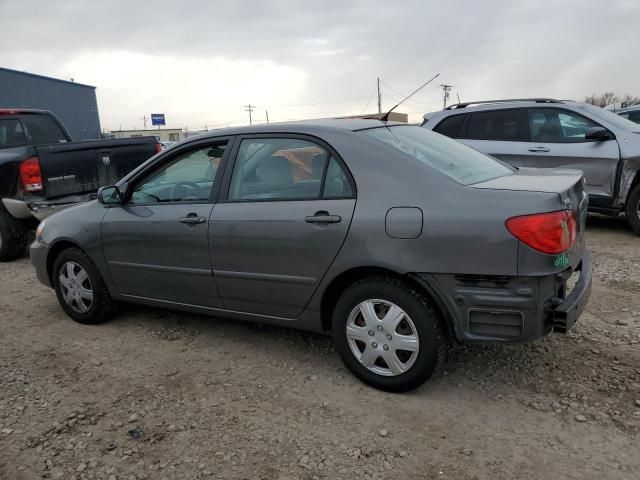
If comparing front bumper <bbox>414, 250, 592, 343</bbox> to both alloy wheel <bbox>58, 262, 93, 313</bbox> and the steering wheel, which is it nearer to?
the steering wheel

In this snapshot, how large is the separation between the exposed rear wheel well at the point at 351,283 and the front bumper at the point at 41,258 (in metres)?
2.65

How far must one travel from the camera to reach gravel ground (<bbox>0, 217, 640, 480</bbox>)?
2539 millimetres

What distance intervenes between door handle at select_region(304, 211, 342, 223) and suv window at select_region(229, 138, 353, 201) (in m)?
0.13

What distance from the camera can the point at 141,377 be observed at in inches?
138

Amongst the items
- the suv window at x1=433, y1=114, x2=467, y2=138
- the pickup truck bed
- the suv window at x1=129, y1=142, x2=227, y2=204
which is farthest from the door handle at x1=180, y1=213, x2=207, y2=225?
the suv window at x1=433, y1=114, x2=467, y2=138

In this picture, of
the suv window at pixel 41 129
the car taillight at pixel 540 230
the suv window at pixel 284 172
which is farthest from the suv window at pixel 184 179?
the suv window at pixel 41 129

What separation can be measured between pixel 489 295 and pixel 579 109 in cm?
512

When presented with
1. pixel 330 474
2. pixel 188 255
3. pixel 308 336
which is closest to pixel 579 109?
pixel 308 336

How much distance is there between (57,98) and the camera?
104 feet

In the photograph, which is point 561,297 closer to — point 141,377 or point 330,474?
point 330,474

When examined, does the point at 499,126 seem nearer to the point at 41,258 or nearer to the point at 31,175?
the point at 41,258

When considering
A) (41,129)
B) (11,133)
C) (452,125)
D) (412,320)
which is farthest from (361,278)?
(41,129)

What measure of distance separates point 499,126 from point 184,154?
4928 mm

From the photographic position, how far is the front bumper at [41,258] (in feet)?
14.9
